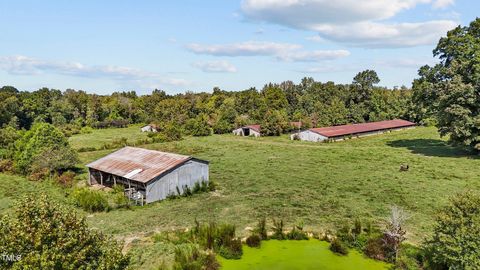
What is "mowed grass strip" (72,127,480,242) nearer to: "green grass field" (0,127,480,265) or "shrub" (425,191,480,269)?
"green grass field" (0,127,480,265)

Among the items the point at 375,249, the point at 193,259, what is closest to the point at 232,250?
the point at 193,259

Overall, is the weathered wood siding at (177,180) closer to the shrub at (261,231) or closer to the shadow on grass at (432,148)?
the shrub at (261,231)

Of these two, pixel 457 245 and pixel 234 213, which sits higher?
pixel 457 245

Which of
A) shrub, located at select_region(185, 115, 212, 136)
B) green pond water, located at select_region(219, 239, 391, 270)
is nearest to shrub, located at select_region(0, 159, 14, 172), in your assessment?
green pond water, located at select_region(219, 239, 391, 270)

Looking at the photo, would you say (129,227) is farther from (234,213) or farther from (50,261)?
→ (50,261)

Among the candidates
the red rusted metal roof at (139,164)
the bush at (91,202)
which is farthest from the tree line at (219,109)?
the bush at (91,202)

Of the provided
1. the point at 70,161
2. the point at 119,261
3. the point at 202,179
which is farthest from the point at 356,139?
the point at 119,261

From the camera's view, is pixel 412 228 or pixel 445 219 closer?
pixel 445 219
